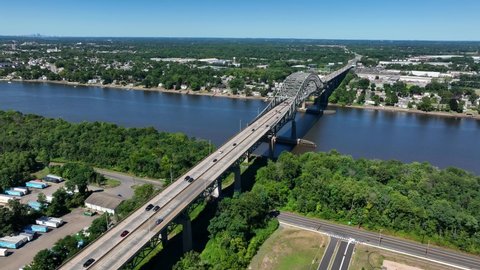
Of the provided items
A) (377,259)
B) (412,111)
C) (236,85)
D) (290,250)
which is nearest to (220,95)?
(236,85)

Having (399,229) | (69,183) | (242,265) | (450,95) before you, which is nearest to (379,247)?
(399,229)

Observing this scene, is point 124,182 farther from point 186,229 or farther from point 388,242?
point 388,242

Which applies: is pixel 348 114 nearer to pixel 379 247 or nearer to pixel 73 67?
pixel 379 247

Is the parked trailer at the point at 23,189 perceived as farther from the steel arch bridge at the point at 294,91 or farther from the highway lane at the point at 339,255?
the highway lane at the point at 339,255

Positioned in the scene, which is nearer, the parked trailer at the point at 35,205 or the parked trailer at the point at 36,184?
the parked trailer at the point at 35,205

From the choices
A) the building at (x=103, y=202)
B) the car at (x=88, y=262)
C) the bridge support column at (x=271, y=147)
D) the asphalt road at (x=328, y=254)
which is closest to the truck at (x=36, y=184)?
the building at (x=103, y=202)
